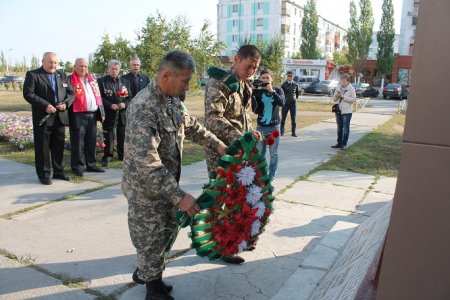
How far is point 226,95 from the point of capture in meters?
3.56

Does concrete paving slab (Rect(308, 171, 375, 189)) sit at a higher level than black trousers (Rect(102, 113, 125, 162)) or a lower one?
lower

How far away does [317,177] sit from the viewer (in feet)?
22.7

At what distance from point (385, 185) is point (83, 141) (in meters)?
5.14

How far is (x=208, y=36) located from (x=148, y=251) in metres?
11.5

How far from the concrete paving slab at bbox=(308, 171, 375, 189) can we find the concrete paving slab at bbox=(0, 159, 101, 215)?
12.1 ft

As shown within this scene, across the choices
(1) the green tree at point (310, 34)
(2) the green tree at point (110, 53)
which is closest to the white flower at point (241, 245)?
(2) the green tree at point (110, 53)

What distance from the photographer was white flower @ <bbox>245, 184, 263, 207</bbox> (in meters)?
3.17

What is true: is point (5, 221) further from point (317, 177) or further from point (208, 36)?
point (208, 36)

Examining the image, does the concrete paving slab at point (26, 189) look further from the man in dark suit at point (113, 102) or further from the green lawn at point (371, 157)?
the green lawn at point (371, 157)

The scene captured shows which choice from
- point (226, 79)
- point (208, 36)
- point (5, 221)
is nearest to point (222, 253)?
point (226, 79)

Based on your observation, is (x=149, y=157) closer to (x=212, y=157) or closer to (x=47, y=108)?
(x=212, y=157)

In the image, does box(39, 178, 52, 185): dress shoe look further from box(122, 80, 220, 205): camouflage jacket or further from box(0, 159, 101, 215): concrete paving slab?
box(122, 80, 220, 205): camouflage jacket

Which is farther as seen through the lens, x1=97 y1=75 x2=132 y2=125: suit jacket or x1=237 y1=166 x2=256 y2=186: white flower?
x1=97 y1=75 x2=132 y2=125: suit jacket

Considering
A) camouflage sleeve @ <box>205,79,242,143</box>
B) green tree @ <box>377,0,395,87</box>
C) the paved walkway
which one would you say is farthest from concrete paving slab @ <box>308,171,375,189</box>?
green tree @ <box>377,0,395,87</box>
